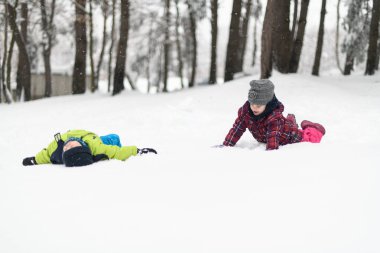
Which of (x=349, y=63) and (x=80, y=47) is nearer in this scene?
(x=80, y=47)

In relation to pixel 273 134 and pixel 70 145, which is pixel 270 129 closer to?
pixel 273 134

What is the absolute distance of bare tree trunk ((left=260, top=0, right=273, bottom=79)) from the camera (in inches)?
388

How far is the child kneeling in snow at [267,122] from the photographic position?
4297mm

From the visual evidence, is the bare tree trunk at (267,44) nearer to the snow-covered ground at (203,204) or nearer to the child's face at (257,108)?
the child's face at (257,108)

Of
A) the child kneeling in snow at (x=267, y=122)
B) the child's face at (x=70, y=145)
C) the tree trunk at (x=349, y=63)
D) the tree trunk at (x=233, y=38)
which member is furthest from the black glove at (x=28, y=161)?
the tree trunk at (x=349, y=63)

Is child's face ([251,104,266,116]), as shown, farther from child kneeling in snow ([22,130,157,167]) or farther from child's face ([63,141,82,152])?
child's face ([63,141,82,152])

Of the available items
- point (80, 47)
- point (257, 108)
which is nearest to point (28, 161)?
point (257, 108)

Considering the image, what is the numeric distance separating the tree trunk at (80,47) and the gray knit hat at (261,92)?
32.9 feet

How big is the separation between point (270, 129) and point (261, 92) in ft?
1.52

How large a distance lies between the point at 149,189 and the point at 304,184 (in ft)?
3.65

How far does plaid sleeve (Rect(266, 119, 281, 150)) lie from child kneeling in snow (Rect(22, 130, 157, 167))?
4.59 ft

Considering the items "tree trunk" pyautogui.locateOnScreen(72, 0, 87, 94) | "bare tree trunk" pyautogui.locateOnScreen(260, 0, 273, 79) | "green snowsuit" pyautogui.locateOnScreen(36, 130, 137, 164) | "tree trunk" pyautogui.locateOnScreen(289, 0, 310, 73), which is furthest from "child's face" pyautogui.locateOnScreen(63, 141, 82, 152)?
"tree trunk" pyautogui.locateOnScreen(72, 0, 87, 94)

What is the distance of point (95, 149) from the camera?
388cm

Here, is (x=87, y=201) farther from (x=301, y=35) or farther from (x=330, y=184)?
(x=301, y=35)
